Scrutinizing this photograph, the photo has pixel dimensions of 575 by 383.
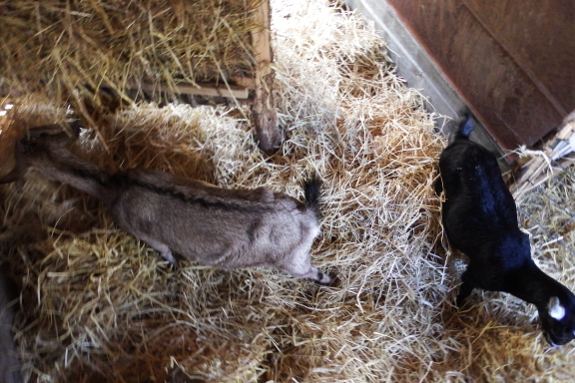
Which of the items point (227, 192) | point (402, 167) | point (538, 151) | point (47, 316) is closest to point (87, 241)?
point (47, 316)

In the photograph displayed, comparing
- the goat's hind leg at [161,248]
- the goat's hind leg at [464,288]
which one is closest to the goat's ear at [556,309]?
the goat's hind leg at [464,288]

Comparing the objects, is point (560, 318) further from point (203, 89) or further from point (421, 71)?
point (203, 89)

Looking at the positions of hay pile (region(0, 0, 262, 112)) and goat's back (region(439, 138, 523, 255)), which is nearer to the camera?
hay pile (region(0, 0, 262, 112))

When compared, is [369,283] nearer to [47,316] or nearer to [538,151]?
[538,151]

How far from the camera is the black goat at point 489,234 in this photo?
2.77 m

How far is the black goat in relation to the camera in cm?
277

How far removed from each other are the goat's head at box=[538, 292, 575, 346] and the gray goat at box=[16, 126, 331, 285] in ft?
5.19

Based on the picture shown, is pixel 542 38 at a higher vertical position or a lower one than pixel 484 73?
higher

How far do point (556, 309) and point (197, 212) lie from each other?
91.8 inches

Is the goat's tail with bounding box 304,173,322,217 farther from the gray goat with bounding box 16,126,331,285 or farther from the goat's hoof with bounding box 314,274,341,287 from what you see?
the goat's hoof with bounding box 314,274,341,287

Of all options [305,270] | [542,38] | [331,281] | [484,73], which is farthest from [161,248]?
[542,38]

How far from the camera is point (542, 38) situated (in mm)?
2643

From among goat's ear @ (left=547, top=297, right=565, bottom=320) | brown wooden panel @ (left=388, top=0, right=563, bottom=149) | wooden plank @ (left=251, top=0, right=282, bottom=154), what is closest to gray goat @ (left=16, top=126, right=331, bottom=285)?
wooden plank @ (left=251, top=0, right=282, bottom=154)

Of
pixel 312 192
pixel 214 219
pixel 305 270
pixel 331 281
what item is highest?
pixel 312 192
